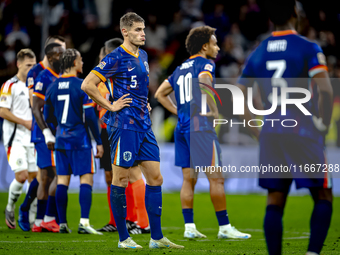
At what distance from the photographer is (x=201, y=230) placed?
696 centimetres

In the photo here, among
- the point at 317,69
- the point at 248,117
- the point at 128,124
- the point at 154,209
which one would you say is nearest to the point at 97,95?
the point at 128,124

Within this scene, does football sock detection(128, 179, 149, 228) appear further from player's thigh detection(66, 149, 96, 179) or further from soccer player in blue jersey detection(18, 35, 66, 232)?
soccer player in blue jersey detection(18, 35, 66, 232)

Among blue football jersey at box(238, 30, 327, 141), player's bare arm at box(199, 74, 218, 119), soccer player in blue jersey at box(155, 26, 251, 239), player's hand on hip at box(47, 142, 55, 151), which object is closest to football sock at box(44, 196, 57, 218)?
player's hand on hip at box(47, 142, 55, 151)

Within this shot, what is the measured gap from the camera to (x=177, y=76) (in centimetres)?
612

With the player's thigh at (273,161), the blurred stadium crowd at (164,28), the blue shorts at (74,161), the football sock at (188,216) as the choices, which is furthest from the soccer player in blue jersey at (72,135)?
the blurred stadium crowd at (164,28)

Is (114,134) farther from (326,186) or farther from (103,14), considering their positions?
(103,14)

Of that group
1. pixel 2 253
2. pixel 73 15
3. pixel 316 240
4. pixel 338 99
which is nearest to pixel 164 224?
pixel 2 253

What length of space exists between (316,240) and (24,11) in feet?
45.3

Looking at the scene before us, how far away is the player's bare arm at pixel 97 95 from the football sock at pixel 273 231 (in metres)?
1.81

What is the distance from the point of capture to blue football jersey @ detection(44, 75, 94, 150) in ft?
20.4

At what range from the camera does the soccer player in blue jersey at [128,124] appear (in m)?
4.53

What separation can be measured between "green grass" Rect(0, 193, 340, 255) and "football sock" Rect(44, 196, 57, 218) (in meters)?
0.37

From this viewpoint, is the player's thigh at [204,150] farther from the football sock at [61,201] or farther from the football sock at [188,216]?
the football sock at [61,201]

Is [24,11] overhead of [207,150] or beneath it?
overhead
